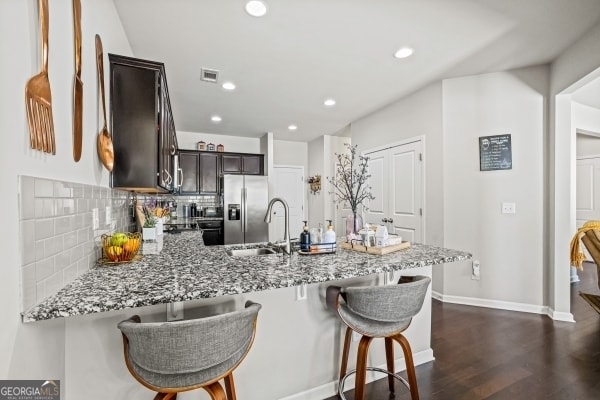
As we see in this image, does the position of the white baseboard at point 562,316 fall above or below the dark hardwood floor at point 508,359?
above

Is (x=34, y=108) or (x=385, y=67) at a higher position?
(x=385, y=67)

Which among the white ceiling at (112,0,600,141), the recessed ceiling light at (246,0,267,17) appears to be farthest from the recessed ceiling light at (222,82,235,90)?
the recessed ceiling light at (246,0,267,17)

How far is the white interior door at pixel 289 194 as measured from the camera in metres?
6.14

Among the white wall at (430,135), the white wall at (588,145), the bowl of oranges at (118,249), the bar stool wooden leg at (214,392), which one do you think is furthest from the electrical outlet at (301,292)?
the white wall at (588,145)

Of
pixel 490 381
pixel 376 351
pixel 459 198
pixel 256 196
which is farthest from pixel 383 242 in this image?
pixel 256 196

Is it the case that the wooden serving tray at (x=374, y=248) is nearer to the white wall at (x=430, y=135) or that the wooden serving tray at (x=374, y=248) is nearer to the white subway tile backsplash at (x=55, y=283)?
the white subway tile backsplash at (x=55, y=283)

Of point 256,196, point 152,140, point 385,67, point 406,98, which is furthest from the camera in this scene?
point 256,196

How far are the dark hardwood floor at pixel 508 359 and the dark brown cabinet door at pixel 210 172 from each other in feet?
13.9

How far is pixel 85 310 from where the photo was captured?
877 mm

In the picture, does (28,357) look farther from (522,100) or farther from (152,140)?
(522,100)

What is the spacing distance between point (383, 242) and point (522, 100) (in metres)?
2.62

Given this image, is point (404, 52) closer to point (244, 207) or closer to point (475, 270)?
point (475, 270)

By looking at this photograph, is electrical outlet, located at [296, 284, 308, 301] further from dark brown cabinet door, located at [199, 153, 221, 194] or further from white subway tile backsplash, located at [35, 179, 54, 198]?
dark brown cabinet door, located at [199, 153, 221, 194]

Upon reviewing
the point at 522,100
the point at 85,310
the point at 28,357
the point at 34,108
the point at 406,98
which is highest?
the point at 406,98
